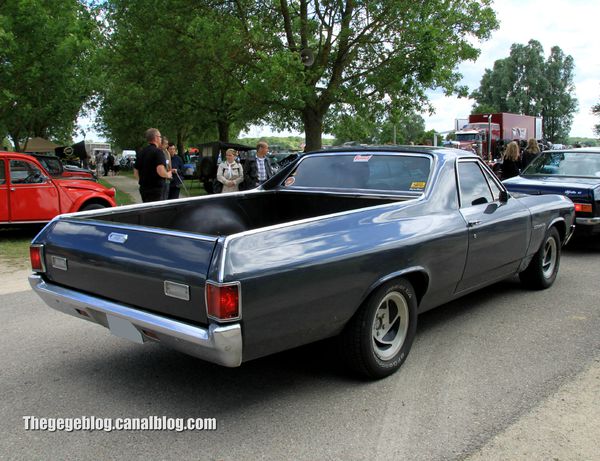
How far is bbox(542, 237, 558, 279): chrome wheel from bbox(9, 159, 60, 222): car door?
7910 mm

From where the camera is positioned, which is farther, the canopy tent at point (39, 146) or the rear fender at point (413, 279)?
the canopy tent at point (39, 146)

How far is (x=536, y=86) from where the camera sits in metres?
69.2

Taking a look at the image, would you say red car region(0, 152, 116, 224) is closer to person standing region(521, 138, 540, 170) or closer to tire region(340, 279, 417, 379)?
tire region(340, 279, 417, 379)

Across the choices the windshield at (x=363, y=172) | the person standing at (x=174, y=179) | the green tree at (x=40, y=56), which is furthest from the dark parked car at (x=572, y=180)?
the green tree at (x=40, y=56)

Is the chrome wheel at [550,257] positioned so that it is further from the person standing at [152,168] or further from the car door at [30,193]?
the car door at [30,193]

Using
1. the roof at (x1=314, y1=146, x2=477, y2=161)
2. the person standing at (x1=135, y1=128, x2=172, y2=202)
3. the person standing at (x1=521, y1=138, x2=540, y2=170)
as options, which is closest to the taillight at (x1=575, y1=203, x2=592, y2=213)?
the person standing at (x1=521, y1=138, x2=540, y2=170)

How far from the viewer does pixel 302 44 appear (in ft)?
51.2

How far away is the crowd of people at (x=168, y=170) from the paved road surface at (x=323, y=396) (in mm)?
3710

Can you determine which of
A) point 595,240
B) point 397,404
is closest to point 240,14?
point 595,240

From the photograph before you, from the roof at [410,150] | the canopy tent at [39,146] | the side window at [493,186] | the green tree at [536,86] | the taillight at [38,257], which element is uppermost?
the green tree at [536,86]

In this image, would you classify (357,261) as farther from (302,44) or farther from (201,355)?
(302,44)

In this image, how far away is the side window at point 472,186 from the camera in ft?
15.5

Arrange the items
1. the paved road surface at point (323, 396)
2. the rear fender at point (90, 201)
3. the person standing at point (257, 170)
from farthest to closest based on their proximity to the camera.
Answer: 1. the person standing at point (257, 170)
2. the rear fender at point (90, 201)
3. the paved road surface at point (323, 396)

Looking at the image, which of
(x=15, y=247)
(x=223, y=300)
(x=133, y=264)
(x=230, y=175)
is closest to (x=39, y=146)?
(x=15, y=247)
